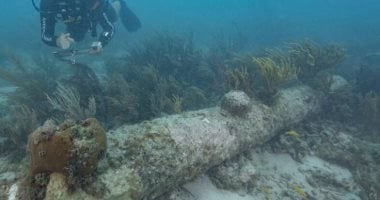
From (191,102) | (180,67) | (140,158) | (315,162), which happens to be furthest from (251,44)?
(140,158)

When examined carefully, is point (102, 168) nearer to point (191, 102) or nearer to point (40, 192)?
point (40, 192)

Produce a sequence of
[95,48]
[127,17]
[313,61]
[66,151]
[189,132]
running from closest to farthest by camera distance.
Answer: [66,151], [189,132], [95,48], [313,61], [127,17]

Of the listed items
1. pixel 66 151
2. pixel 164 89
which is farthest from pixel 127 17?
pixel 66 151

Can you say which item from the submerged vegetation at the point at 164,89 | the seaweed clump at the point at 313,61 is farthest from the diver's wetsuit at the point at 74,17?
the seaweed clump at the point at 313,61

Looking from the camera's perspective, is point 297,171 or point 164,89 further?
point 164,89

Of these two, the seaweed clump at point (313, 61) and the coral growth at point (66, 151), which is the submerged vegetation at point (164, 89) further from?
the coral growth at point (66, 151)

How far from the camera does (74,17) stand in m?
7.82

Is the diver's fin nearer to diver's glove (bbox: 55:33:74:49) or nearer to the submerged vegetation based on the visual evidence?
the submerged vegetation

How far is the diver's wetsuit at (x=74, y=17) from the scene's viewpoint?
24.8 ft

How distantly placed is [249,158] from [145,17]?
3023 centimetres

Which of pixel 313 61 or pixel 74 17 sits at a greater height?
pixel 313 61

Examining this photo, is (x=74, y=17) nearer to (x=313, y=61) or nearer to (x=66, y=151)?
(x=66, y=151)

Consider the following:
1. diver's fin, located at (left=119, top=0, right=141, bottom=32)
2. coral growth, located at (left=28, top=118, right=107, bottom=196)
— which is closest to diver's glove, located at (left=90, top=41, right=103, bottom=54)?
coral growth, located at (left=28, top=118, right=107, bottom=196)

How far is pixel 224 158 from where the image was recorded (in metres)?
4.67
